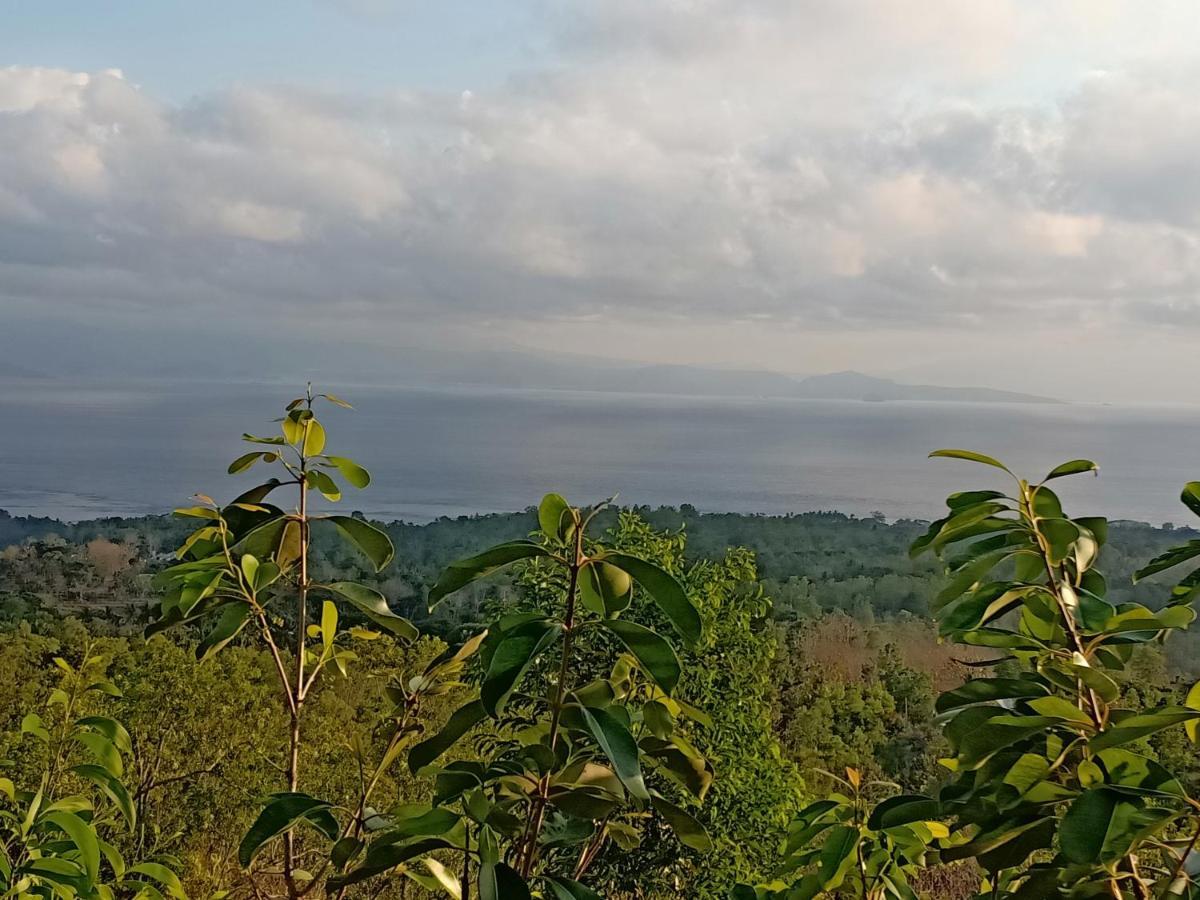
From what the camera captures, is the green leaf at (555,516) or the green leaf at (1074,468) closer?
the green leaf at (555,516)

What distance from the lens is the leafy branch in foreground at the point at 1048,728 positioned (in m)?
0.57

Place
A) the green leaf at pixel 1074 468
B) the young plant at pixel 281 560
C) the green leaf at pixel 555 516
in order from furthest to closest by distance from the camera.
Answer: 1. the young plant at pixel 281 560
2. the green leaf at pixel 1074 468
3. the green leaf at pixel 555 516

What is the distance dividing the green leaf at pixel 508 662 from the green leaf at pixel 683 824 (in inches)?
7.7

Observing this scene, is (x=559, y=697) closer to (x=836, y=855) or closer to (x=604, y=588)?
(x=604, y=588)

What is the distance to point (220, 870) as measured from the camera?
210 inches

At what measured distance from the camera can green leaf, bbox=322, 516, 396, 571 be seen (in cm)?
87

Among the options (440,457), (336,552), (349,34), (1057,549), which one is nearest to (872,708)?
(336,552)

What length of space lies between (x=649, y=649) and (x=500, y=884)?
0.19 meters

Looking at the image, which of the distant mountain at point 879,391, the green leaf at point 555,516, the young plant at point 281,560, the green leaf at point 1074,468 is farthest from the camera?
the distant mountain at point 879,391

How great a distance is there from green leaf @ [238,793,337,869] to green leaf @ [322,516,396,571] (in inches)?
8.2

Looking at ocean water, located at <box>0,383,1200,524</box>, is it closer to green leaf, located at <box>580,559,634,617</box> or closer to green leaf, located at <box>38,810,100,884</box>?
green leaf, located at <box>38,810,100,884</box>

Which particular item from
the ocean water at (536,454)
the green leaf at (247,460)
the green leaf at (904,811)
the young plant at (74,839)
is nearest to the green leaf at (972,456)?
the green leaf at (904,811)

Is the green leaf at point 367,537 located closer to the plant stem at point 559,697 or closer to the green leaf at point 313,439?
the green leaf at point 313,439

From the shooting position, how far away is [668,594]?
592mm
